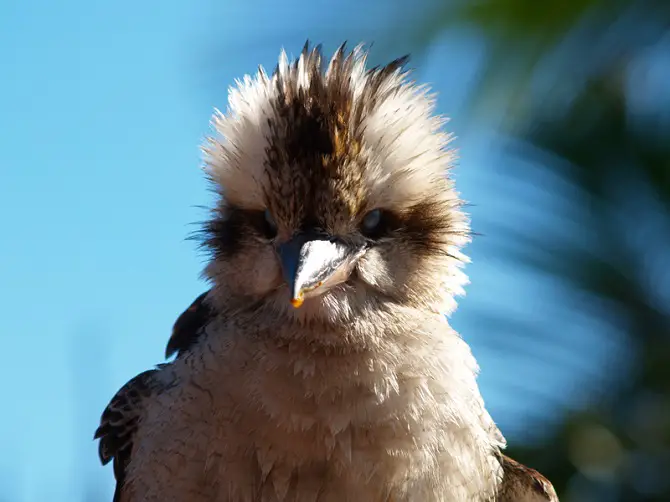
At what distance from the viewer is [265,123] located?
113 inches

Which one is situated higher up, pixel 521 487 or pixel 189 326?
pixel 189 326

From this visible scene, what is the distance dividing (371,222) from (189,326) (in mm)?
830

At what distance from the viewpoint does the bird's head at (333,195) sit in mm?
2684

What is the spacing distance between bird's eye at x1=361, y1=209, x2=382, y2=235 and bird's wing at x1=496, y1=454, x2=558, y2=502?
0.96 m

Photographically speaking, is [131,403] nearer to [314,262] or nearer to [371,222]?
[314,262]

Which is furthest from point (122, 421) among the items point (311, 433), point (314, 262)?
point (314, 262)

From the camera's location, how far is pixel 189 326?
3.17 meters

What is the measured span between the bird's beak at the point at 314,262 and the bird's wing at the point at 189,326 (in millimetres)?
527

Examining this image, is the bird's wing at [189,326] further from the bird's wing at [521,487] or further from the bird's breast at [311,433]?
the bird's wing at [521,487]

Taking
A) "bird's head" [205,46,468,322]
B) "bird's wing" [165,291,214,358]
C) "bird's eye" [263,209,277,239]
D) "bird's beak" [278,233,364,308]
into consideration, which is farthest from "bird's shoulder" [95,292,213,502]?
"bird's beak" [278,233,364,308]

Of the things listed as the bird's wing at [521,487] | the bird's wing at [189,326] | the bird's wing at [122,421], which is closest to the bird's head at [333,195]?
the bird's wing at [189,326]

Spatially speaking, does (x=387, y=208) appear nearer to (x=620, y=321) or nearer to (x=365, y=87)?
(x=365, y=87)

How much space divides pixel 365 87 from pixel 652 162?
235cm

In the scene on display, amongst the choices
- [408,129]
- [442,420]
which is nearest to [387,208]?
[408,129]
